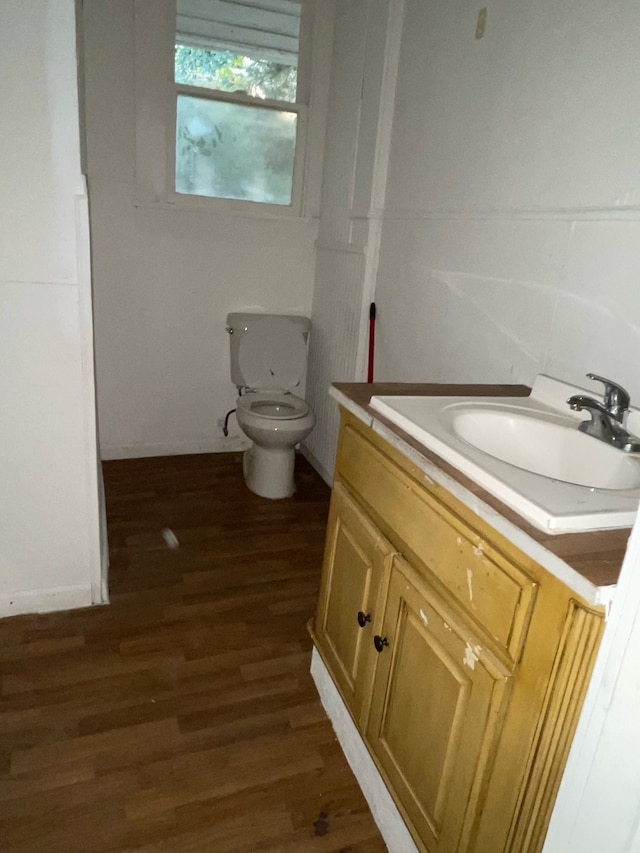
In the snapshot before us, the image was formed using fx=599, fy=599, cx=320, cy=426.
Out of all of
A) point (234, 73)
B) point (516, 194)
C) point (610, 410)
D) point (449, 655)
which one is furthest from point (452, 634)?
point (234, 73)

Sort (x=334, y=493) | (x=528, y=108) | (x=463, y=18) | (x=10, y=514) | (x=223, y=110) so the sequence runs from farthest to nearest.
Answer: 1. (x=223, y=110)
2. (x=463, y=18)
3. (x=10, y=514)
4. (x=528, y=108)
5. (x=334, y=493)

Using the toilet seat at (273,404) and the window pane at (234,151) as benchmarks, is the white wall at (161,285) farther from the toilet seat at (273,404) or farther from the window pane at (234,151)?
the toilet seat at (273,404)

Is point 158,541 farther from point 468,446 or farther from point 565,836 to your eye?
point 565,836

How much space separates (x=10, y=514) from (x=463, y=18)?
2144 millimetres

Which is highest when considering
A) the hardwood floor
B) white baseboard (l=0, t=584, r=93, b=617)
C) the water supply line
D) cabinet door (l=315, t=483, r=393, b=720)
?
cabinet door (l=315, t=483, r=393, b=720)

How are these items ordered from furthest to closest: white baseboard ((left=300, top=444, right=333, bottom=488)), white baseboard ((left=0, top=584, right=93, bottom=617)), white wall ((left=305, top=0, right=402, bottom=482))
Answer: white baseboard ((left=300, top=444, right=333, bottom=488))
white wall ((left=305, top=0, right=402, bottom=482))
white baseboard ((left=0, top=584, right=93, bottom=617))

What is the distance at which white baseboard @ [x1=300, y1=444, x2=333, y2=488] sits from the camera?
3.04 metres

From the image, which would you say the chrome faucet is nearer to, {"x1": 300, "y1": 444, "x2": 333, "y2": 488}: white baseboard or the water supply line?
{"x1": 300, "y1": 444, "x2": 333, "y2": 488}: white baseboard

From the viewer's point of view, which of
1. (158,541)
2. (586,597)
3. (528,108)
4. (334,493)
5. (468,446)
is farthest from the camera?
(158,541)

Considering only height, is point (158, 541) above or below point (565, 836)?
below

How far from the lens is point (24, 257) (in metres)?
1.61

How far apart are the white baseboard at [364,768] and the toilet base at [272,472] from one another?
119 cm

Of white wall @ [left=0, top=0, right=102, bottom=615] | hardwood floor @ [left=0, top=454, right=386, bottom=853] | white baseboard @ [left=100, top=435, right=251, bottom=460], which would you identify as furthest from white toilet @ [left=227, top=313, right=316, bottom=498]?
white wall @ [left=0, top=0, right=102, bottom=615]

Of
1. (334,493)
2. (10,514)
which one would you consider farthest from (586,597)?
(10,514)
